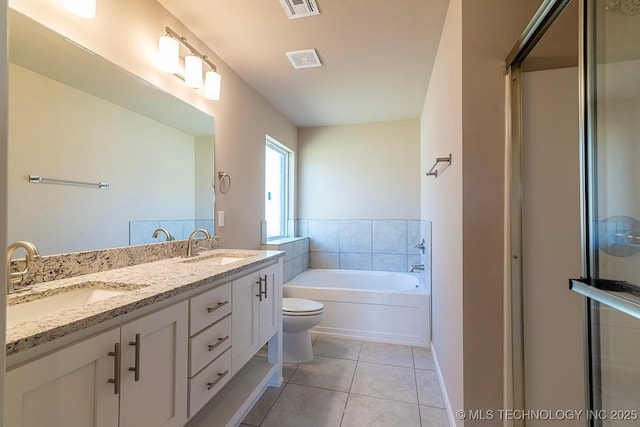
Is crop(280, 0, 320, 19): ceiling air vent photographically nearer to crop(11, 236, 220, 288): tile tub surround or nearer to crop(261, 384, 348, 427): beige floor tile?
crop(11, 236, 220, 288): tile tub surround

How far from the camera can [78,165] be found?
118cm

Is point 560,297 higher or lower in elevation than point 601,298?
lower

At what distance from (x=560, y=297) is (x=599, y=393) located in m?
0.45

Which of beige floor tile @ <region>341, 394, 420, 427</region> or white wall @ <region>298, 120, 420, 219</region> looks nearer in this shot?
beige floor tile @ <region>341, 394, 420, 427</region>

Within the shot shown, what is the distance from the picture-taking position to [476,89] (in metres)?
1.34

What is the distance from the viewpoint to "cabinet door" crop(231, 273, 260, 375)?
54.6 inches

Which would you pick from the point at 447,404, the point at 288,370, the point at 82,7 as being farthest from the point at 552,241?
the point at 82,7

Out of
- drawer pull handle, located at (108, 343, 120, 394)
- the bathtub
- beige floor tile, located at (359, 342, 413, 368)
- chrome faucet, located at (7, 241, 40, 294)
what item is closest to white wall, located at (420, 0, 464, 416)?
beige floor tile, located at (359, 342, 413, 368)

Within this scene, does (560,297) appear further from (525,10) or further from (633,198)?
(525,10)

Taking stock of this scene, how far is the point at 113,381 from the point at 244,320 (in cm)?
73

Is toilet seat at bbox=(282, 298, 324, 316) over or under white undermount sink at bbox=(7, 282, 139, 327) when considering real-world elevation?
under

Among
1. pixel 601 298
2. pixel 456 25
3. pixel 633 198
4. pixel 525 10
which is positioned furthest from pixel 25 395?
pixel 525 10

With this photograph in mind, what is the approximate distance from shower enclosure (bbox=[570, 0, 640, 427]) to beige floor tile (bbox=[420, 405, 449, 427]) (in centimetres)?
82

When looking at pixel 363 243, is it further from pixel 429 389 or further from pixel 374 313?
pixel 429 389
